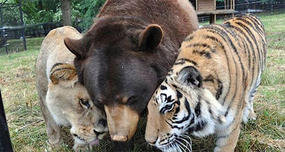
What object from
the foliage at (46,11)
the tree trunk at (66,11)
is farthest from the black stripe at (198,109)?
the foliage at (46,11)

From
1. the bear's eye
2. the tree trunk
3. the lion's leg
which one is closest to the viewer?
the bear's eye

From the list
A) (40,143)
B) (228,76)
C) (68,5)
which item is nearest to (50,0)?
(68,5)

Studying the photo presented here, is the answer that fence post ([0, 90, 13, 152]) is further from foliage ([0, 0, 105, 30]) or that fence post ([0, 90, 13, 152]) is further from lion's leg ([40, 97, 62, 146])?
foliage ([0, 0, 105, 30])

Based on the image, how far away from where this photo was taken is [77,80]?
2.55m

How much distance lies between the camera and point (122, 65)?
2.27 metres

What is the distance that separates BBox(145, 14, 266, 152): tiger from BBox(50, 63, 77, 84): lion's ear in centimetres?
78

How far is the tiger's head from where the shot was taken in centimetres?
216

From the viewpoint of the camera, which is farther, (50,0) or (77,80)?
(50,0)

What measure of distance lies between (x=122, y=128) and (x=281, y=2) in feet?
95.4

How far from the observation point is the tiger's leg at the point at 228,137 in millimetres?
2418

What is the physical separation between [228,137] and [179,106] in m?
0.59

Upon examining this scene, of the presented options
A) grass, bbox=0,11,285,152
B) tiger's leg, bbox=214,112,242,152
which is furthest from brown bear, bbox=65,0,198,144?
grass, bbox=0,11,285,152

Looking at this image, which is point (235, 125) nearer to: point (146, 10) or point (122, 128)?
point (122, 128)

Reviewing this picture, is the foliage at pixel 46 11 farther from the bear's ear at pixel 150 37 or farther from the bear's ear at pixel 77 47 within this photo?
the bear's ear at pixel 150 37
